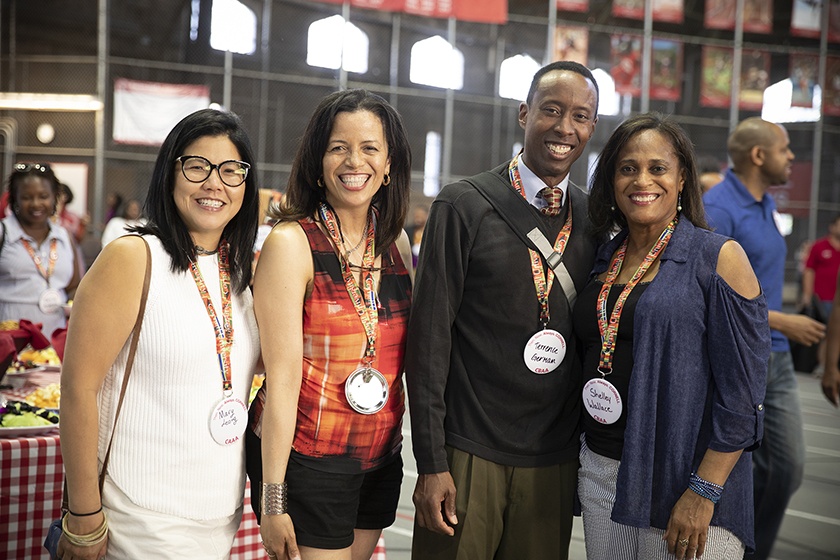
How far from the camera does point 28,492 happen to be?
2.79 m

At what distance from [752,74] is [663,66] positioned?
202 cm

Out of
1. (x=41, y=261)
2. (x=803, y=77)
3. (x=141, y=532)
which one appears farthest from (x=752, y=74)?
(x=141, y=532)

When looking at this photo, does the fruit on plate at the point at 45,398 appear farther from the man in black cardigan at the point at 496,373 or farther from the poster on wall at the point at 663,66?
the poster on wall at the point at 663,66

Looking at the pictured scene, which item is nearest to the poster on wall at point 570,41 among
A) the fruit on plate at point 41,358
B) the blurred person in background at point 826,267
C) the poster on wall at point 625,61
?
the poster on wall at point 625,61

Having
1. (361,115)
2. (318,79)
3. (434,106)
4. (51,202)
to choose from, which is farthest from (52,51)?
(361,115)

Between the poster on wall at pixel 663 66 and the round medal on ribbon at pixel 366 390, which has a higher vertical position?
the poster on wall at pixel 663 66

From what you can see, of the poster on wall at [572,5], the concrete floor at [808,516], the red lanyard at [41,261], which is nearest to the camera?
the concrete floor at [808,516]

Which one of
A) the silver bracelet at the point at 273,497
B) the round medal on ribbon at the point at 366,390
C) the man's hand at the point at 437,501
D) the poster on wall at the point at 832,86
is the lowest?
the man's hand at the point at 437,501

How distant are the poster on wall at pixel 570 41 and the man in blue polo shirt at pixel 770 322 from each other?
41.8 feet

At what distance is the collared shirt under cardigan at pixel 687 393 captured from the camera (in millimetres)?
2145

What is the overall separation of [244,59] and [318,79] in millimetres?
1379

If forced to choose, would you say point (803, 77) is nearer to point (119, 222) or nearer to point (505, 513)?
point (119, 222)

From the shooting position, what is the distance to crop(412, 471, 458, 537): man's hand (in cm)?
234

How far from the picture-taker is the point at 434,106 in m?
15.5
